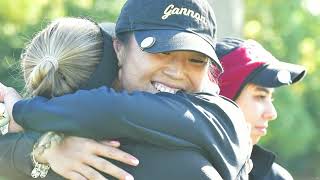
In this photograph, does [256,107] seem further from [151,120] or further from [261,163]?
[151,120]

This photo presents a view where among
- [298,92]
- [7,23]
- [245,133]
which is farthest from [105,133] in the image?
[298,92]

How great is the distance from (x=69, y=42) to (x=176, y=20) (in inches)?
13.0

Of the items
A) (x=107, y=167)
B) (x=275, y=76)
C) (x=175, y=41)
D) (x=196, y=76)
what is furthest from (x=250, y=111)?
(x=107, y=167)

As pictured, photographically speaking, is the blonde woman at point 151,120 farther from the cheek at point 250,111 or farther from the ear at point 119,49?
the cheek at point 250,111

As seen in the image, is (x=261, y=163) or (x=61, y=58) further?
(x=261, y=163)

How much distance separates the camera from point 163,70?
104 inches

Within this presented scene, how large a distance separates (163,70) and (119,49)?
177 mm

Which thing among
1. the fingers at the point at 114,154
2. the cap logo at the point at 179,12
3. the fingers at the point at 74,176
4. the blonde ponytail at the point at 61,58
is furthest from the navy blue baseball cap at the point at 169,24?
the fingers at the point at 74,176

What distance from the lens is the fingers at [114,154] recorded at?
2.51 metres

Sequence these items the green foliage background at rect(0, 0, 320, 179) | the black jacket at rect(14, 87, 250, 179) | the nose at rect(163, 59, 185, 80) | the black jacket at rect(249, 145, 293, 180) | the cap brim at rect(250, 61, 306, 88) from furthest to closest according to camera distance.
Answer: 1. the green foliage background at rect(0, 0, 320, 179)
2. the cap brim at rect(250, 61, 306, 88)
3. the black jacket at rect(249, 145, 293, 180)
4. the nose at rect(163, 59, 185, 80)
5. the black jacket at rect(14, 87, 250, 179)

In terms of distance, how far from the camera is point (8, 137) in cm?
278

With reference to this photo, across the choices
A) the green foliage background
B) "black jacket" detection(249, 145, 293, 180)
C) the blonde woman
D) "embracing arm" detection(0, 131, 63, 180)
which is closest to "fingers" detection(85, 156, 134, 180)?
the blonde woman

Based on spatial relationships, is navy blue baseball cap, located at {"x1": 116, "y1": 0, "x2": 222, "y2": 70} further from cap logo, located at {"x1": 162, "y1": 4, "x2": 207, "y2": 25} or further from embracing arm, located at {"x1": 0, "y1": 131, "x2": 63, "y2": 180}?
embracing arm, located at {"x1": 0, "y1": 131, "x2": 63, "y2": 180}

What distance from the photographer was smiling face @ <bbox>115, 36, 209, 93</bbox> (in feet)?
8.64
